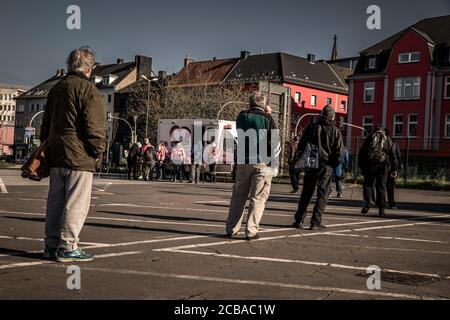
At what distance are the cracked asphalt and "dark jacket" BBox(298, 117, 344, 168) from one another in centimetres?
116

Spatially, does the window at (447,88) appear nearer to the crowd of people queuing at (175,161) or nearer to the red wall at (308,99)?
→ the red wall at (308,99)

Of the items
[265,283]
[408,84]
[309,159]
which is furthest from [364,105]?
[265,283]

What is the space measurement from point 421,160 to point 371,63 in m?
28.3

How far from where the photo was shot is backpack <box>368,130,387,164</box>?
12742 millimetres

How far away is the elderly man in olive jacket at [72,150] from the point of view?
595cm

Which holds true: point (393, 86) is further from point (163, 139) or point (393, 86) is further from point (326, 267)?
point (326, 267)

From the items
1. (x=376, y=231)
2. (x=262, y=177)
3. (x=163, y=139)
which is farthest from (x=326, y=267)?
(x=163, y=139)

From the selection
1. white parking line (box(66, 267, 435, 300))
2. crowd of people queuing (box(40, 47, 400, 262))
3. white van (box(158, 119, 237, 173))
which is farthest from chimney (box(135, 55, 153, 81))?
→ white parking line (box(66, 267, 435, 300))

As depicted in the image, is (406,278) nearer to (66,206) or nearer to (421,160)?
(66,206)

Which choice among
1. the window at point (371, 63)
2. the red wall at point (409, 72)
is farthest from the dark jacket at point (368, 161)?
the window at point (371, 63)

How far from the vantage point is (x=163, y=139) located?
107 feet

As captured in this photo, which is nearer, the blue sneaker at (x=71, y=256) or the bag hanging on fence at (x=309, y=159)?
the blue sneaker at (x=71, y=256)

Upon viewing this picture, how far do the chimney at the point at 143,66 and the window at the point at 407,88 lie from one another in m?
45.0

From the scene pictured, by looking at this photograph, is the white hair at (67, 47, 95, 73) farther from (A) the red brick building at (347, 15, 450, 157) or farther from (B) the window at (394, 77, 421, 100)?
(B) the window at (394, 77, 421, 100)
